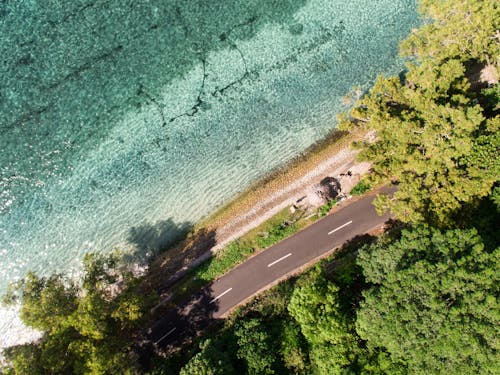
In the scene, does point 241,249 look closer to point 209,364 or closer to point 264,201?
point 264,201

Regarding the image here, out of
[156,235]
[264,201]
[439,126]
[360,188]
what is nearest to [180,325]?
[156,235]

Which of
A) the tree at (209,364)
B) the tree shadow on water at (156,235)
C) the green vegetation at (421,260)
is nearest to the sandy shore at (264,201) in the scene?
the tree shadow on water at (156,235)

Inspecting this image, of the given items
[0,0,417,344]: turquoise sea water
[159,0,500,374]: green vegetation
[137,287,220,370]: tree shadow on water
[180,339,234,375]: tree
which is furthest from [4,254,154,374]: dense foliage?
[0,0,417,344]: turquoise sea water

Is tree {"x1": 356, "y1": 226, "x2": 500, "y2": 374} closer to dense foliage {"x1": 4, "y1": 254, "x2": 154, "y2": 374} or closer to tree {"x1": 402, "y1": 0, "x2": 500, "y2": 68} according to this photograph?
tree {"x1": 402, "y1": 0, "x2": 500, "y2": 68}

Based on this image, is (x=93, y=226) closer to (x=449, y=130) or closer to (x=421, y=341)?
(x=421, y=341)

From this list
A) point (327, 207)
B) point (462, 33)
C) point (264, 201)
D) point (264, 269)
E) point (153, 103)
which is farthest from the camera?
point (153, 103)

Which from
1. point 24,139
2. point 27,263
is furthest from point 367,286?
point 24,139

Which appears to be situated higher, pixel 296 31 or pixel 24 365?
pixel 296 31
